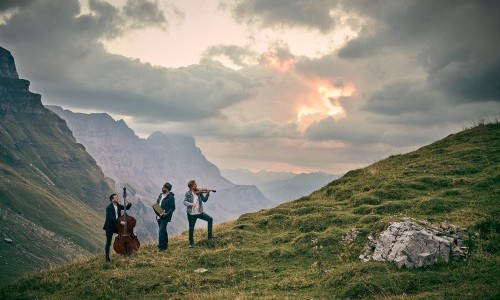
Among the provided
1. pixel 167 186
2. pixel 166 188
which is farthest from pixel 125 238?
pixel 167 186

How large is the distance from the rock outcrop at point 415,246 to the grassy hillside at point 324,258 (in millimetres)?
404

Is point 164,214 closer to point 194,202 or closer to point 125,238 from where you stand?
point 194,202

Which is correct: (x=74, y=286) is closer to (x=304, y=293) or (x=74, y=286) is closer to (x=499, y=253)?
(x=304, y=293)

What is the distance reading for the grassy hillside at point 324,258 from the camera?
14053 mm

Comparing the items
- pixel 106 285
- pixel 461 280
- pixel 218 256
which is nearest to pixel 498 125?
pixel 461 280

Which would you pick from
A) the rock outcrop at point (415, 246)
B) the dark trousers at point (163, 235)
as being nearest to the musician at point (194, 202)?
the dark trousers at point (163, 235)

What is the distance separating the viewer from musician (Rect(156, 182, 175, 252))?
2178cm

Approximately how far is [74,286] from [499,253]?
1817 centimetres

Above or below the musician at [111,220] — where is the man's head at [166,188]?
above

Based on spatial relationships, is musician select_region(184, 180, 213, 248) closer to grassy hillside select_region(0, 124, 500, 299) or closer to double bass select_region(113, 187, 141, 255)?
grassy hillside select_region(0, 124, 500, 299)

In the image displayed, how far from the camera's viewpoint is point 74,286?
1803 centimetres

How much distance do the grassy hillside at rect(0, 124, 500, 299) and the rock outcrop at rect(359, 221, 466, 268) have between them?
404mm

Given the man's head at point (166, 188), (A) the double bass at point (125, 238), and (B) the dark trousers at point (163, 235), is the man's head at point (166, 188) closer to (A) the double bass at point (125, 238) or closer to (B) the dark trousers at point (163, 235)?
(B) the dark trousers at point (163, 235)

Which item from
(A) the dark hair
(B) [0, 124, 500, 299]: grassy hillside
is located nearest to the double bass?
(B) [0, 124, 500, 299]: grassy hillside
